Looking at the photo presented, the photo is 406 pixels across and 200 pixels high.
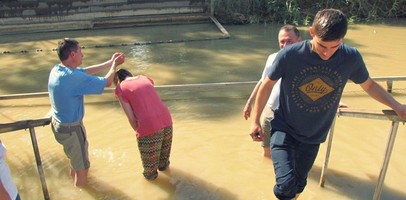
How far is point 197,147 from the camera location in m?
4.93

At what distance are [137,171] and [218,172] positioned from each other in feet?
3.11

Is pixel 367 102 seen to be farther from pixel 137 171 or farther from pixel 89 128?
pixel 89 128

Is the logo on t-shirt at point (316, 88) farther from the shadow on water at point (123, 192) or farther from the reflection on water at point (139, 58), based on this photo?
the reflection on water at point (139, 58)

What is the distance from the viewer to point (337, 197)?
382 cm

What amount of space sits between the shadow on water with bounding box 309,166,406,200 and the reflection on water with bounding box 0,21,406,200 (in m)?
0.01

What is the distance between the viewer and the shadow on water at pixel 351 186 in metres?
3.86

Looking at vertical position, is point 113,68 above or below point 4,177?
above

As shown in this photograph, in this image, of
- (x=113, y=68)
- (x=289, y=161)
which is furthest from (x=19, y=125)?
(x=289, y=161)

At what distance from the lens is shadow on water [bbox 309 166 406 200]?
3.86 meters

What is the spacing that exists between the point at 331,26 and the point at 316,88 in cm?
51

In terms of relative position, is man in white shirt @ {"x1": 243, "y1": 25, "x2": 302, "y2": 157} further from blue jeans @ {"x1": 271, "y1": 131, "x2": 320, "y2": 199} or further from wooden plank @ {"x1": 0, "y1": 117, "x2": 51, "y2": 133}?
wooden plank @ {"x1": 0, "y1": 117, "x2": 51, "y2": 133}

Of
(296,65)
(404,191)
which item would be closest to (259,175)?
(404,191)

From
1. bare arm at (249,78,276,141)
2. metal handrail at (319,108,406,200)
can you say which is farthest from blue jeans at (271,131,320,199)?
metal handrail at (319,108,406,200)

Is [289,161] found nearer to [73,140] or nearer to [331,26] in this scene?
[331,26]
